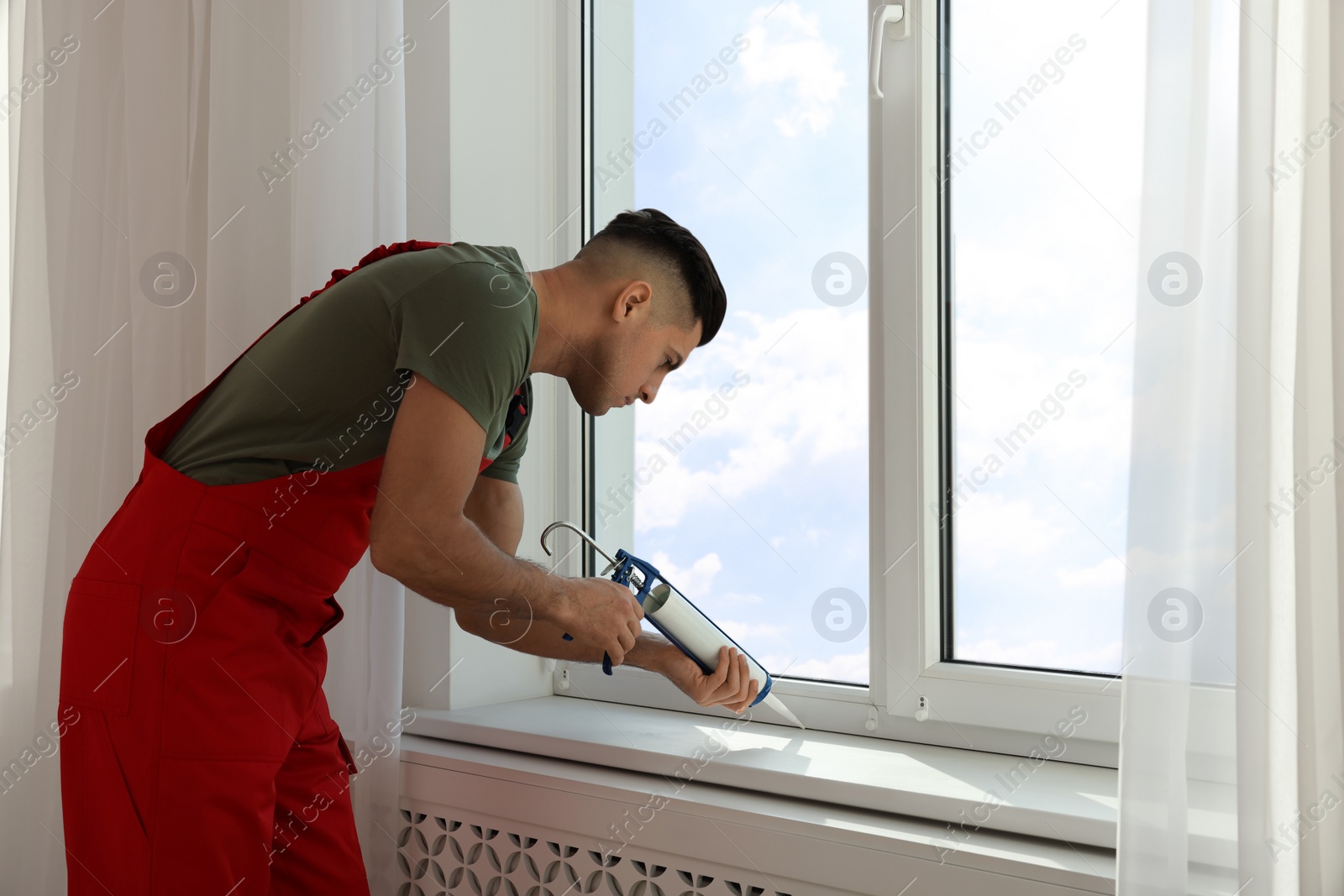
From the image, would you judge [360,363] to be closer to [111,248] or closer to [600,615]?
[600,615]

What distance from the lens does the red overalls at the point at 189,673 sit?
103 cm

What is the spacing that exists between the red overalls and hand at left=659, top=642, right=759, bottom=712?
0.45 meters

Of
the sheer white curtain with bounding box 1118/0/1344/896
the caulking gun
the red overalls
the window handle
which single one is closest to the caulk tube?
the caulking gun

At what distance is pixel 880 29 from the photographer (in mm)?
1396

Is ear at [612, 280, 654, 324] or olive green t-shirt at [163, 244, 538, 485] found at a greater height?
ear at [612, 280, 654, 324]

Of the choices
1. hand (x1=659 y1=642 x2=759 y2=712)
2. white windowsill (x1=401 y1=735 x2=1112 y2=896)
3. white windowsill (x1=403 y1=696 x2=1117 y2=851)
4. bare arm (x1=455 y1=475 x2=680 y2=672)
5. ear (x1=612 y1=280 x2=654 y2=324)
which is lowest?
white windowsill (x1=401 y1=735 x2=1112 y2=896)

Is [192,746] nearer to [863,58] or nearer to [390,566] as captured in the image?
[390,566]

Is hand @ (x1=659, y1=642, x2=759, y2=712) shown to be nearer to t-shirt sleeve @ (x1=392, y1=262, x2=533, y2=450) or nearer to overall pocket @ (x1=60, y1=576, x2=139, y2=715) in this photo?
t-shirt sleeve @ (x1=392, y1=262, x2=533, y2=450)

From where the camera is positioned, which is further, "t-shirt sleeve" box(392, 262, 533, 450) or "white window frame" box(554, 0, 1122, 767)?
"white window frame" box(554, 0, 1122, 767)

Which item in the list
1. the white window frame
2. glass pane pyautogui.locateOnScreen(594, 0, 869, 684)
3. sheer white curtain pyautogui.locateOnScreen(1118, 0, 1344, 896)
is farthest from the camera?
glass pane pyautogui.locateOnScreen(594, 0, 869, 684)

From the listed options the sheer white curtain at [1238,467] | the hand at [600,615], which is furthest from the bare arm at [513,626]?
the sheer white curtain at [1238,467]

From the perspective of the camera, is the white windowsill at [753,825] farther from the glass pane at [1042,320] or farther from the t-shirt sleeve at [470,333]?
the t-shirt sleeve at [470,333]

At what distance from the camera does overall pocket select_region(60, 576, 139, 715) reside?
1041 millimetres

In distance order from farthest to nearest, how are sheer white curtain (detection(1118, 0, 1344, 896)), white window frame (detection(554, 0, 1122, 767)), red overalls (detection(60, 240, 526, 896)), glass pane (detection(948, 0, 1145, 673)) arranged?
white window frame (detection(554, 0, 1122, 767)), glass pane (detection(948, 0, 1145, 673)), red overalls (detection(60, 240, 526, 896)), sheer white curtain (detection(1118, 0, 1344, 896))
